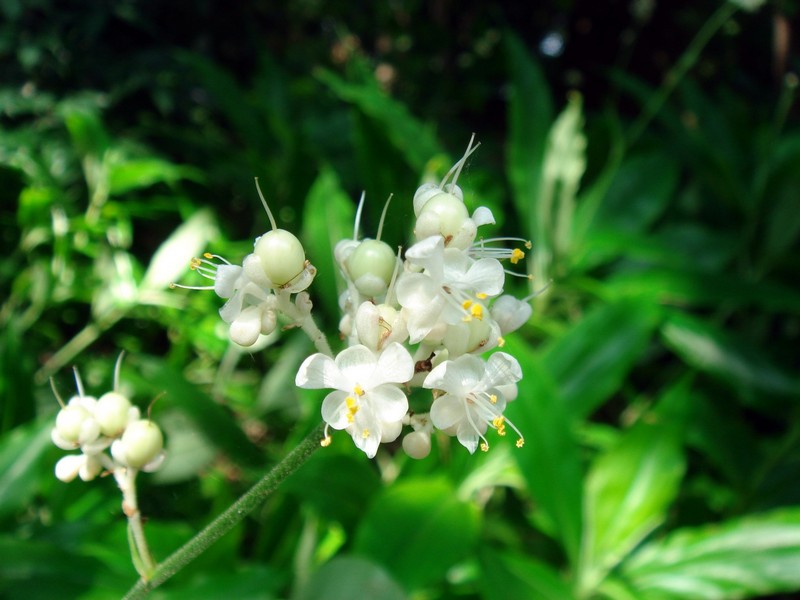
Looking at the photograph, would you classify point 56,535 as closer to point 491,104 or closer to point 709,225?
point 709,225

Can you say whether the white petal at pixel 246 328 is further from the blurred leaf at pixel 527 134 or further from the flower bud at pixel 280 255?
the blurred leaf at pixel 527 134

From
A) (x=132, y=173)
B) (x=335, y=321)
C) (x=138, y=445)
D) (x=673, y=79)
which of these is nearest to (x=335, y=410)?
(x=138, y=445)

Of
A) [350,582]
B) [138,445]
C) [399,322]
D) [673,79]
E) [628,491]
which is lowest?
[628,491]

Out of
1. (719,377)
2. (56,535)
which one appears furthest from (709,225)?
(56,535)

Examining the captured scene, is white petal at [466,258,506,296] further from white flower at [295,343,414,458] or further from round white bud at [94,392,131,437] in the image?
round white bud at [94,392,131,437]

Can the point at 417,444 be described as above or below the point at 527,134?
above

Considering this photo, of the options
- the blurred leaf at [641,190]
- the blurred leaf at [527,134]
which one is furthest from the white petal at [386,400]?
the blurred leaf at [641,190]

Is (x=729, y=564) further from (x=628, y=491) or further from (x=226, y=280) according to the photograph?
(x=226, y=280)
